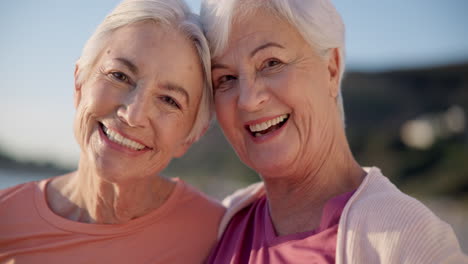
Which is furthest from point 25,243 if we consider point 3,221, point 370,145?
point 370,145

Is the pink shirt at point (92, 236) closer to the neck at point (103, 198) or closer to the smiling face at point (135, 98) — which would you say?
the neck at point (103, 198)

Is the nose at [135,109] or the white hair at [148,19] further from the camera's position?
the white hair at [148,19]

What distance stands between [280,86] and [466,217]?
9.25 m

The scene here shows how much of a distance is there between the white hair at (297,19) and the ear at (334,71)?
17 millimetres

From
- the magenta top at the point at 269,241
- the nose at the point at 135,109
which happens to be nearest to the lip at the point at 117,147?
the nose at the point at 135,109

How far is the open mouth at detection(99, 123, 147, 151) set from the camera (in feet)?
7.53

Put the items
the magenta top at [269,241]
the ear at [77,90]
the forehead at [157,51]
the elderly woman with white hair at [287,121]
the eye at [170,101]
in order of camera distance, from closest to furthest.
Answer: the magenta top at [269,241], the elderly woman with white hair at [287,121], the forehead at [157,51], the eye at [170,101], the ear at [77,90]

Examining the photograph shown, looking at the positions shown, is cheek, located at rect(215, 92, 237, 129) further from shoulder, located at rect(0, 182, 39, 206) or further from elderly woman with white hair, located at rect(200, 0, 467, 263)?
shoulder, located at rect(0, 182, 39, 206)

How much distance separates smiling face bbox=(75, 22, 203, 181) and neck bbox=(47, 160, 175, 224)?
18 centimetres

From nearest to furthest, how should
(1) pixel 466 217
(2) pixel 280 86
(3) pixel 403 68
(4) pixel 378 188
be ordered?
(4) pixel 378 188 → (2) pixel 280 86 → (1) pixel 466 217 → (3) pixel 403 68

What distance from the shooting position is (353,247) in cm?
180

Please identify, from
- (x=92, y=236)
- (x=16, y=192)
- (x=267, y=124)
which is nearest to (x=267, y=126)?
(x=267, y=124)

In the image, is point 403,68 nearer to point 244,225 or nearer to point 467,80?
point 467,80

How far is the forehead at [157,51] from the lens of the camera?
7.40ft
